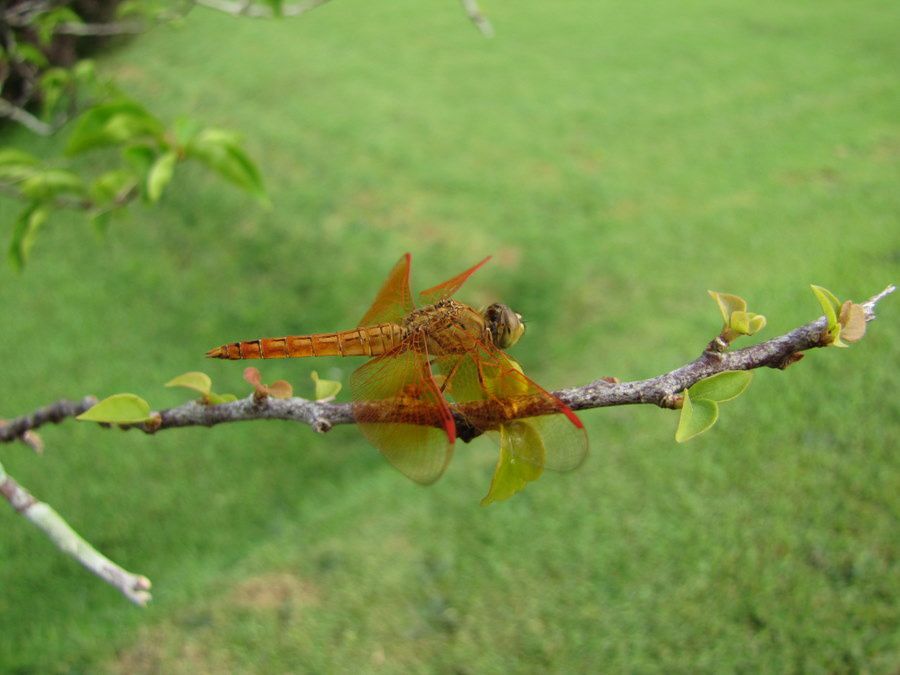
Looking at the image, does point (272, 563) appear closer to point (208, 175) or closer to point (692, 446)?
point (692, 446)

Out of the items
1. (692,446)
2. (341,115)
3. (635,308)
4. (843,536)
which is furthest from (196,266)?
(843,536)

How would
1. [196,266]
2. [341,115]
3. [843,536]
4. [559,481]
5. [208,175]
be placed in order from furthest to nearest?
1. [341,115]
2. [208,175]
3. [196,266]
4. [559,481]
5. [843,536]

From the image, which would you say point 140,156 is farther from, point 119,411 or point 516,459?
point 516,459

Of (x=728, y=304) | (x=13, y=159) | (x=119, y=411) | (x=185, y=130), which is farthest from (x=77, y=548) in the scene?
(x=13, y=159)

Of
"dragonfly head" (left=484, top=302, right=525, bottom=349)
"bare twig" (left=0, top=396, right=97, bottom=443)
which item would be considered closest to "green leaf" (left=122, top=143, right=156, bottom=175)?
"bare twig" (left=0, top=396, right=97, bottom=443)

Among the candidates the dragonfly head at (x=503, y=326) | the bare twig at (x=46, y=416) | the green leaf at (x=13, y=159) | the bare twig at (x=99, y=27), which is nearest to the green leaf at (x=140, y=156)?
the green leaf at (x=13, y=159)

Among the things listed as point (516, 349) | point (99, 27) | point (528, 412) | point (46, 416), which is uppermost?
point (528, 412)
